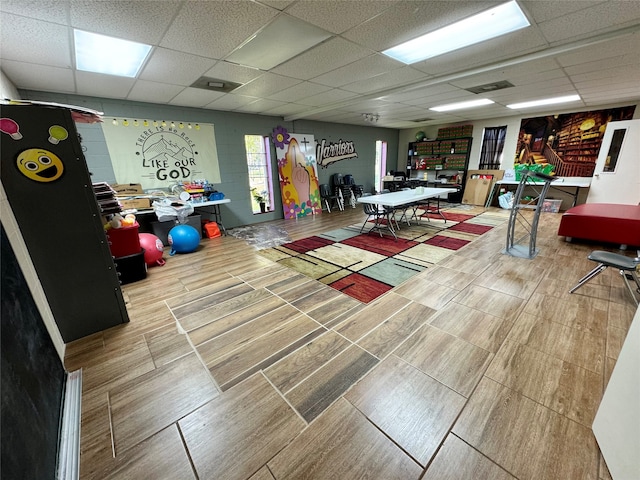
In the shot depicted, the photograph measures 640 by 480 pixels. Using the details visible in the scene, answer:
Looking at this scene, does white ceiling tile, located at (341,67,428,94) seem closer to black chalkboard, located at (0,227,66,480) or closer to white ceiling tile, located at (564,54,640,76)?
white ceiling tile, located at (564,54,640,76)

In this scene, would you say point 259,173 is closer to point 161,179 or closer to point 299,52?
Result: point 161,179

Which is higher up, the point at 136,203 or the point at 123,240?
the point at 136,203

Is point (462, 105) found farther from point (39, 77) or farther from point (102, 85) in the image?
point (39, 77)

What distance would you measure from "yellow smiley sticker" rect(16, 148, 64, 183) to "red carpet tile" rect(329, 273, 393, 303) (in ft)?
8.47

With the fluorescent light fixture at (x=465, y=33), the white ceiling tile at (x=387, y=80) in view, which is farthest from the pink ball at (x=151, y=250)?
the fluorescent light fixture at (x=465, y=33)

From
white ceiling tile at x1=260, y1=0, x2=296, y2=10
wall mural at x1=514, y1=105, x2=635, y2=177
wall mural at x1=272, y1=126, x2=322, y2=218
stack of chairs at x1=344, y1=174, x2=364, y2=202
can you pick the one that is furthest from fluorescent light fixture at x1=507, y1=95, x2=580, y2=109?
white ceiling tile at x1=260, y1=0, x2=296, y2=10

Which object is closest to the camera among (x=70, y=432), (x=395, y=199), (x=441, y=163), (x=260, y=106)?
(x=70, y=432)

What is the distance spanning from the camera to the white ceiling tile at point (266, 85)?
3357 millimetres

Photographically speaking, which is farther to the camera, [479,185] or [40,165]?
[479,185]

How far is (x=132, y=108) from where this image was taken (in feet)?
13.7

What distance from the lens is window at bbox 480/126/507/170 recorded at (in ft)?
23.6

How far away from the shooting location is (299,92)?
4.07 metres

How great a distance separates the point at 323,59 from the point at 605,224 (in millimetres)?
4562

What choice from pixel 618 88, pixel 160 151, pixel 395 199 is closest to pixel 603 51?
pixel 618 88
